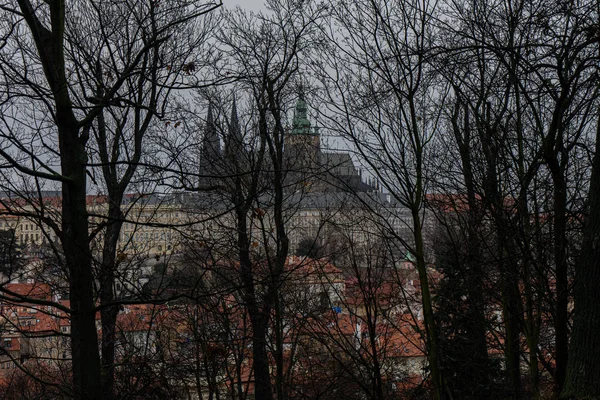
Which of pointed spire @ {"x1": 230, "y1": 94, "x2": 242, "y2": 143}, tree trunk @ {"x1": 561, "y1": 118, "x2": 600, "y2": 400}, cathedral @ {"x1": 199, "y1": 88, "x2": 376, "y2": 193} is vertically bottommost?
tree trunk @ {"x1": 561, "y1": 118, "x2": 600, "y2": 400}

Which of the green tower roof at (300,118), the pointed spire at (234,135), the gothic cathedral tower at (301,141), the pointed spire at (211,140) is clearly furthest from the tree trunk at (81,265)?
the pointed spire at (211,140)

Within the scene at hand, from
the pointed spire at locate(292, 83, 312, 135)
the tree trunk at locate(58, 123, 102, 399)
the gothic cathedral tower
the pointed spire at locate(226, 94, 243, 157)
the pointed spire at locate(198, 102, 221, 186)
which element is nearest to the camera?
the tree trunk at locate(58, 123, 102, 399)

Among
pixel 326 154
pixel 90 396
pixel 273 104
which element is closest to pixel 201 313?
pixel 326 154

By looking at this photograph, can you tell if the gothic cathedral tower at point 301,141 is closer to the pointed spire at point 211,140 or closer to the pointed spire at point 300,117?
the pointed spire at point 300,117

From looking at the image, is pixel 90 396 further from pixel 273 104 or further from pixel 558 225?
pixel 273 104

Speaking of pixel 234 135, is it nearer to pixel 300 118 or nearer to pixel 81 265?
pixel 300 118

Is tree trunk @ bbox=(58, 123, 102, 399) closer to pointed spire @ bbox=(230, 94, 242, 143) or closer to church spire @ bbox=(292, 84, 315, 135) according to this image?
church spire @ bbox=(292, 84, 315, 135)

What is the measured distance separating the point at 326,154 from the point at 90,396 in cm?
657

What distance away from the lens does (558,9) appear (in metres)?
5.21

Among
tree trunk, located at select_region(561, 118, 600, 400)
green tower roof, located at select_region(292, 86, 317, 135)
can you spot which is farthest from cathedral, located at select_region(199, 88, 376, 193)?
tree trunk, located at select_region(561, 118, 600, 400)

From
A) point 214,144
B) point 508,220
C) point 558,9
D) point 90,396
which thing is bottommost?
point 90,396

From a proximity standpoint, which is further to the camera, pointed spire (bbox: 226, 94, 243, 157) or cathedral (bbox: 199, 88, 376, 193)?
pointed spire (bbox: 226, 94, 243, 157)

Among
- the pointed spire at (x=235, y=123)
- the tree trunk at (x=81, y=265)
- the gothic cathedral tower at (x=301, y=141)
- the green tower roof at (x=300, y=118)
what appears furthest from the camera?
the pointed spire at (x=235, y=123)

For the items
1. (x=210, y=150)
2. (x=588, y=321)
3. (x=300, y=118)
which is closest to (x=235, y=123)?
(x=210, y=150)
